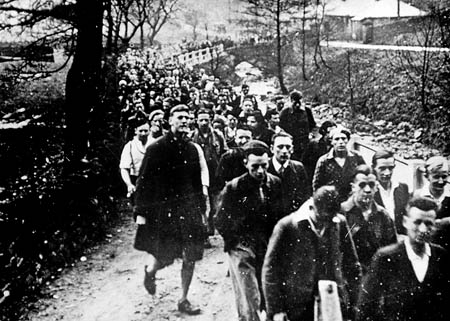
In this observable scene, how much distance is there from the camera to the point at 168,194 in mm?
3094

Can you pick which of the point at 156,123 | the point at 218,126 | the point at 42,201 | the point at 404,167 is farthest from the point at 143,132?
the point at 404,167

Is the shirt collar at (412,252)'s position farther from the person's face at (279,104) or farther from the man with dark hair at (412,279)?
the person's face at (279,104)

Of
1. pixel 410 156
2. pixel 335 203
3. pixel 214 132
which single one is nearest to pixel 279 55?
pixel 214 132

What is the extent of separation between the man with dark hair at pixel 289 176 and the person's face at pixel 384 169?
0.48 m

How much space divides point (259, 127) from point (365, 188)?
131 centimetres

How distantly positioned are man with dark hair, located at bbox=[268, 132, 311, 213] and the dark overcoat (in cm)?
58

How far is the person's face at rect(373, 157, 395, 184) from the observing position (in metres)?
2.90

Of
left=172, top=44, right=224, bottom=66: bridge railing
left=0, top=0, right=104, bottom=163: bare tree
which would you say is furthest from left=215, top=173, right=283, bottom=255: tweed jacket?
left=0, top=0, right=104, bottom=163: bare tree

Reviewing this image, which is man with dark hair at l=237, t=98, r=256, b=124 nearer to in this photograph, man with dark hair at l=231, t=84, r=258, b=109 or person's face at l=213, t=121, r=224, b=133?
man with dark hair at l=231, t=84, r=258, b=109

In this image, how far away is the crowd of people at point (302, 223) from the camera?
2590 mm

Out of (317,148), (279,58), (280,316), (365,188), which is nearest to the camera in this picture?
(280,316)

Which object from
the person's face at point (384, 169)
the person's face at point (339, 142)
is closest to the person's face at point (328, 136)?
the person's face at point (339, 142)

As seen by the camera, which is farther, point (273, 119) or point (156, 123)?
point (273, 119)

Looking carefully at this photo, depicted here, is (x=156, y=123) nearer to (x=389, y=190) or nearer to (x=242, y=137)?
(x=242, y=137)
